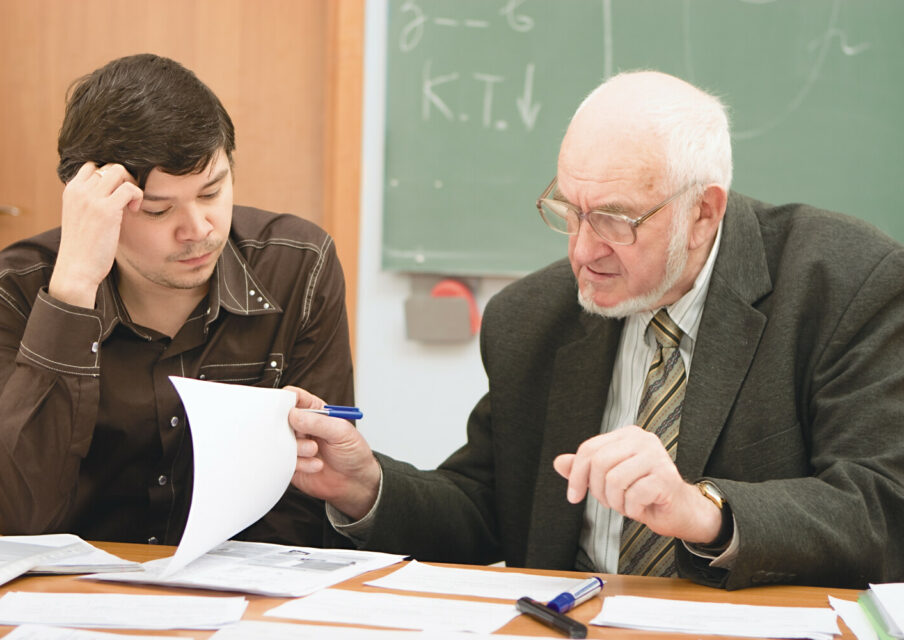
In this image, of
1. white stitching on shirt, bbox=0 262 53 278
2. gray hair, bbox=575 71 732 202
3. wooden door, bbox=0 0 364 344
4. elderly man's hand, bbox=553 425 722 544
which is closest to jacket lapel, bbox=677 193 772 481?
gray hair, bbox=575 71 732 202

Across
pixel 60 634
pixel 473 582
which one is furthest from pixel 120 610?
pixel 473 582

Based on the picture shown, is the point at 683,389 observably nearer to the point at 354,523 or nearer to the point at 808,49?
the point at 354,523

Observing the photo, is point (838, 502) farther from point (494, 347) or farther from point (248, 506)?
point (248, 506)

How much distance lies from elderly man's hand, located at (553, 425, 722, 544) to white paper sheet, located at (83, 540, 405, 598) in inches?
11.8

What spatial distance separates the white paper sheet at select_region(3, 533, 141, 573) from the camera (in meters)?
1.15

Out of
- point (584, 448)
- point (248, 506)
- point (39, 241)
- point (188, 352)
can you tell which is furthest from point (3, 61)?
point (584, 448)

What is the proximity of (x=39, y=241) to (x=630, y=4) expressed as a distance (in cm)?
177

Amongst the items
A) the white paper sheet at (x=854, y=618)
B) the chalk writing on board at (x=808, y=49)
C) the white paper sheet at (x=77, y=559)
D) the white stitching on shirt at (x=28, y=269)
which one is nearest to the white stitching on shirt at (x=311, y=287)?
the white stitching on shirt at (x=28, y=269)

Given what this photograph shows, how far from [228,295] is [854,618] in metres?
1.06

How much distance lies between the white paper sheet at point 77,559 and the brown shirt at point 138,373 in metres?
0.15

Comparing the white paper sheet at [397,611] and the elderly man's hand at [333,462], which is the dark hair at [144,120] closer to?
the elderly man's hand at [333,462]

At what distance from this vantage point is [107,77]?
57.8 inches

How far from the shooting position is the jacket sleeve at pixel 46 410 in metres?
1.38

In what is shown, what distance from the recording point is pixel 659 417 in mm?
1431
